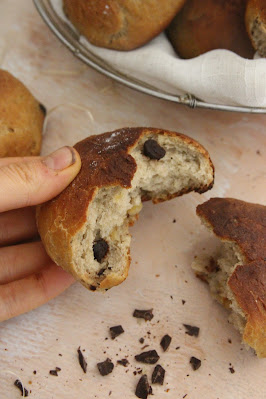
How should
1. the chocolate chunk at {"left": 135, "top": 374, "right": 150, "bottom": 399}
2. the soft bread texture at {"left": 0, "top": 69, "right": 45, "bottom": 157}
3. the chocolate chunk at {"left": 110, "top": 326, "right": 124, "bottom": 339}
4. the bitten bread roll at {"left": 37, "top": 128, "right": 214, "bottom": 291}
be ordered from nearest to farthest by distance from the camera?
1. the bitten bread roll at {"left": 37, "top": 128, "right": 214, "bottom": 291}
2. the chocolate chunk at {"left": 135, "top": 374, "right": 150, "bottom": 399}
3. the chocolate chunk at {"left": 110, "top": 326, "right": 124, "bottom": 339}
4. the soft bread texture at {"left": 0, "top": 69, "right": 45, "bottom": 157}

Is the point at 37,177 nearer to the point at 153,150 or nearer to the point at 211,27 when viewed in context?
the point at 153,150

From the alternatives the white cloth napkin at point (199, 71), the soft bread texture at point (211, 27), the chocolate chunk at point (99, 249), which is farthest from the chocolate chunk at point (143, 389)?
the soft bread texture at point (211, 27)

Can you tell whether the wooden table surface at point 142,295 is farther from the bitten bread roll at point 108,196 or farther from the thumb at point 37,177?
the thumb at point 37,177

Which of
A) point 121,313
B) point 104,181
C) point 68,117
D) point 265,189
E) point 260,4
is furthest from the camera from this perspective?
point 68,117

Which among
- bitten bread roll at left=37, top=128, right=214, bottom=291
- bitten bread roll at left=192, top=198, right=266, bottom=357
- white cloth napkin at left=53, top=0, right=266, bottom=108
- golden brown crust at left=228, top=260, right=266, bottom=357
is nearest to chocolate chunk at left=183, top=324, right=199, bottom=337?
bitten bread roll at left=192, top=198, right=266, bottom=357

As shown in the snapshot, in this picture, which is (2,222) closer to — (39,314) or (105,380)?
(39,314)

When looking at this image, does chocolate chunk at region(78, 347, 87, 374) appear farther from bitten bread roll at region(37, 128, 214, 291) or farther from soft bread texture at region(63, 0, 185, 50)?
soft bread texture at region(63, 0, 185, 50)

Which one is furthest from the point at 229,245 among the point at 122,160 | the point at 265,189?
the point at 122,160
